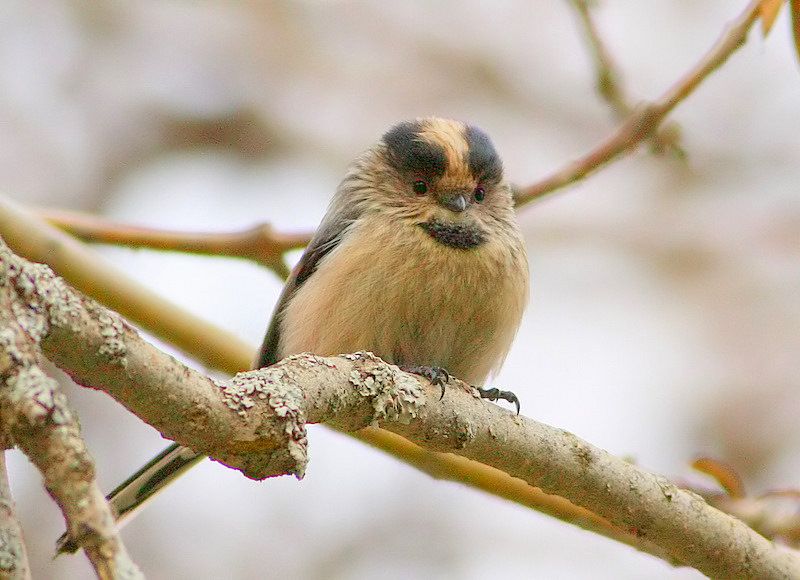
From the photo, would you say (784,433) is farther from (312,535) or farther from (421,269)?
(421,269)

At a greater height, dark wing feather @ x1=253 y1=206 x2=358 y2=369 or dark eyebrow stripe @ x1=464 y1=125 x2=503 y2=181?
dark eyebrow stripe @ x1=464 y1=125 x2=503 y2=181

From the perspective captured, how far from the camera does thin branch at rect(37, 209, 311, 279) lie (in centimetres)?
405

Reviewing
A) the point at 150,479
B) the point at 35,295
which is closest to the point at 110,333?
the point at 35,295

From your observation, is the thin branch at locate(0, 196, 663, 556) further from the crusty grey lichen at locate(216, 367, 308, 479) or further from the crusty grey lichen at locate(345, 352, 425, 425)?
the crusty grey lichen at locate(216, 367, 308, 479)

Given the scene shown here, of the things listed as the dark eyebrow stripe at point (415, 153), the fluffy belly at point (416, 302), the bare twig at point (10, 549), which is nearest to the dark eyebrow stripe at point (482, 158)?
the dark eyebrow stripe at point (415, 153)

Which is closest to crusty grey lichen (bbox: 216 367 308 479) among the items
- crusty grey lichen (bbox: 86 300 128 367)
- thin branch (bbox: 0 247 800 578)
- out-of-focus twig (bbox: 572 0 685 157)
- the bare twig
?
thin branch (bbox: 0 247 800 578)

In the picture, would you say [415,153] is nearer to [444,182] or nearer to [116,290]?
[444,182]

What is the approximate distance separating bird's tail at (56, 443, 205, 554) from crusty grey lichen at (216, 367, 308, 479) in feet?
5.42

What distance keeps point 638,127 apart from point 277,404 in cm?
229

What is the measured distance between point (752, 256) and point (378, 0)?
4.14 meters

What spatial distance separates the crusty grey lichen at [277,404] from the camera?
238 centimetres

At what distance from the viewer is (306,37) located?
31.6 feet

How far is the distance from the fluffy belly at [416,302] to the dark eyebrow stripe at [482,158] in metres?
0.54

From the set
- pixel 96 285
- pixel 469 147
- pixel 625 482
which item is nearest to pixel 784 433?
pixel 469 147
